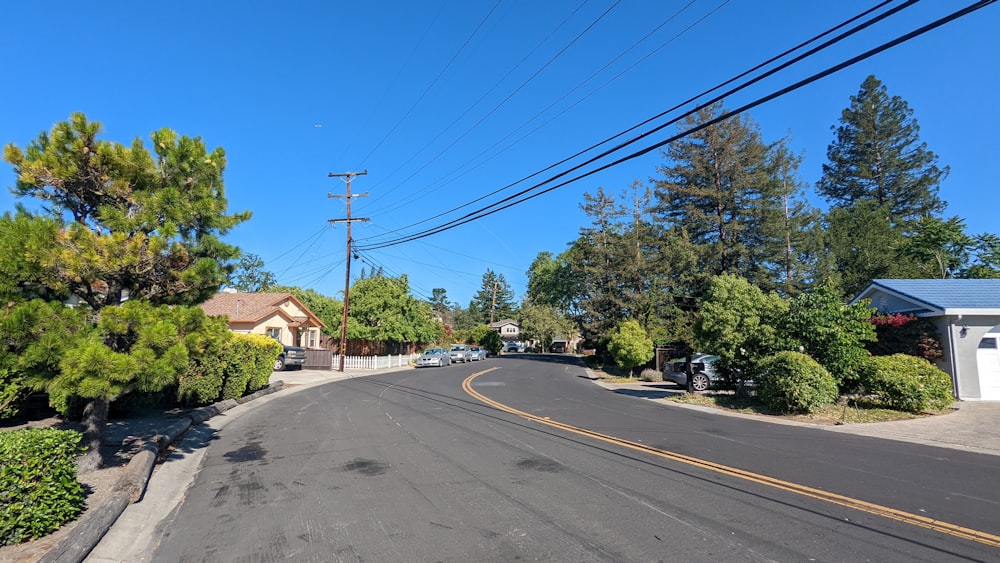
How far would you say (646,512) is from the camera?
18.1 feet

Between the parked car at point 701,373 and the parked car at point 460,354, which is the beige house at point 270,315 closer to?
the parked car at point 460,354

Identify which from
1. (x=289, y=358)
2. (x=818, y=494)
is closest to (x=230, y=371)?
(x=818, y=494)

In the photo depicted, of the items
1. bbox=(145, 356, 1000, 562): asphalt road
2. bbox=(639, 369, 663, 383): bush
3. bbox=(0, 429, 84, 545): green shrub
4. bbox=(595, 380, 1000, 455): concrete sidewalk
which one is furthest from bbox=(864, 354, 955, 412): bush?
bbox=(0, 429, 84, 545): green shrub

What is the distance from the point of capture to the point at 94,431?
7.39 metres

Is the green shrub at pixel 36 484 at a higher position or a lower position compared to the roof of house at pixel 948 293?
lower

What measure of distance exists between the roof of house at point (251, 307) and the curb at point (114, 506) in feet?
82.2

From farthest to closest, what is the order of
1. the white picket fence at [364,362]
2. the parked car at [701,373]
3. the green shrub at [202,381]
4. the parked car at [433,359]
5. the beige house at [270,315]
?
the parked car at [433,359]
the white picket fence at [364,362]
the beige house at [270,315]
the parked car at [701,373]
the green shrub at [202,381]

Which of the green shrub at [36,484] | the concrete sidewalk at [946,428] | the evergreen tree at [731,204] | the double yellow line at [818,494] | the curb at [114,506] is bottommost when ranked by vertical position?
the concrete sidewalk at [946,428]

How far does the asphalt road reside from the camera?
465cm

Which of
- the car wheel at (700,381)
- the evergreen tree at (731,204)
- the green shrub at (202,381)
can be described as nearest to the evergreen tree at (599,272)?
the evergreen tree at (731,204)

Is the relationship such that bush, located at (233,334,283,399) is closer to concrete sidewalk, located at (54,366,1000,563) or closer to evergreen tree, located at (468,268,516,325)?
concrete sidewalk, located at (54,366,1000,563)

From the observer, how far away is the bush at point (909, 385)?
43.1 feet

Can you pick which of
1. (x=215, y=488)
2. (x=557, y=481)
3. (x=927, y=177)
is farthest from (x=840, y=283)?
(x=215, y=488)

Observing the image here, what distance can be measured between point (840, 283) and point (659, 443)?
33398 millimetres
